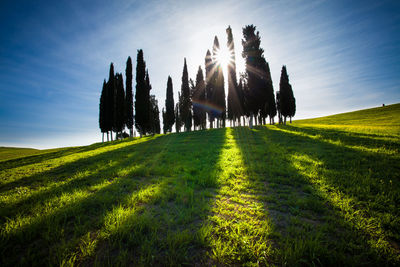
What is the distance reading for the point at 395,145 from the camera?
6.77m

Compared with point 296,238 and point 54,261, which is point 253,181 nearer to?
point 296,238

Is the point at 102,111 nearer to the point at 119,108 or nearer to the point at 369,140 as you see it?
the point at 119,108

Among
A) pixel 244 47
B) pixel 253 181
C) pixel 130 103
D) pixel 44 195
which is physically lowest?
pixel 253 181

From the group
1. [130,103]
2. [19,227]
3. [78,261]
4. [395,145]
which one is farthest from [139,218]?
[130,103]

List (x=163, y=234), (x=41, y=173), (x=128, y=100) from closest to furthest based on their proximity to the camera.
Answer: (x=163, y=234) → (x=41, y=173) → (x=128, y=100)

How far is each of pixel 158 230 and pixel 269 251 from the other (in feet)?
5.53

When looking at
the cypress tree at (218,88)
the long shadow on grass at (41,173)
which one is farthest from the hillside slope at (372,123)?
the long shadow on grass at (41,173)

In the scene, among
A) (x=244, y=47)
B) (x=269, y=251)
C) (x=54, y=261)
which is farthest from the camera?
(x=244, y=47)

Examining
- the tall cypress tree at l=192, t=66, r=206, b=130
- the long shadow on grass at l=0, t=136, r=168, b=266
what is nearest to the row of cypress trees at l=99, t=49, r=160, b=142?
the tall cypress tree at l=192, t=66, r=206, b=130

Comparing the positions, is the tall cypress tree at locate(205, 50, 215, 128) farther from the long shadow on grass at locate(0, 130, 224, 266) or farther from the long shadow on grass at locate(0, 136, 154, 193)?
the long shadow on grass at locate(0, 130, 224, 266)

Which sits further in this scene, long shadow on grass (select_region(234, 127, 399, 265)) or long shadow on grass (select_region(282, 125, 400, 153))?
long shadow on grass (select_region(282, 125, 400, 153))

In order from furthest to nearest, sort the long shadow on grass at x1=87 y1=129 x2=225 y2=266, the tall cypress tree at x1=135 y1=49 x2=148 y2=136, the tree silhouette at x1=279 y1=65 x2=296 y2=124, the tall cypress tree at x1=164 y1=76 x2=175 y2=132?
the tall cypress tree at x1=164 y1=76 x2=175 y2=132
the tree silhouette at x1=279 y1=65 x2=296 y2=124
the tall cypress tree at x1=135 y1=49 x2=148 y2=136
the long shadow on grass at x1=87 y1=129 x2=225 y2=266

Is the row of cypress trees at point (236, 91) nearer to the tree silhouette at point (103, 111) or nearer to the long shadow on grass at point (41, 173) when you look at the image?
the tree silhouette at point (103, 111)

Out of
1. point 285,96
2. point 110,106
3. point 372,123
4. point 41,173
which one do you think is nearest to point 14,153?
point 110,106
